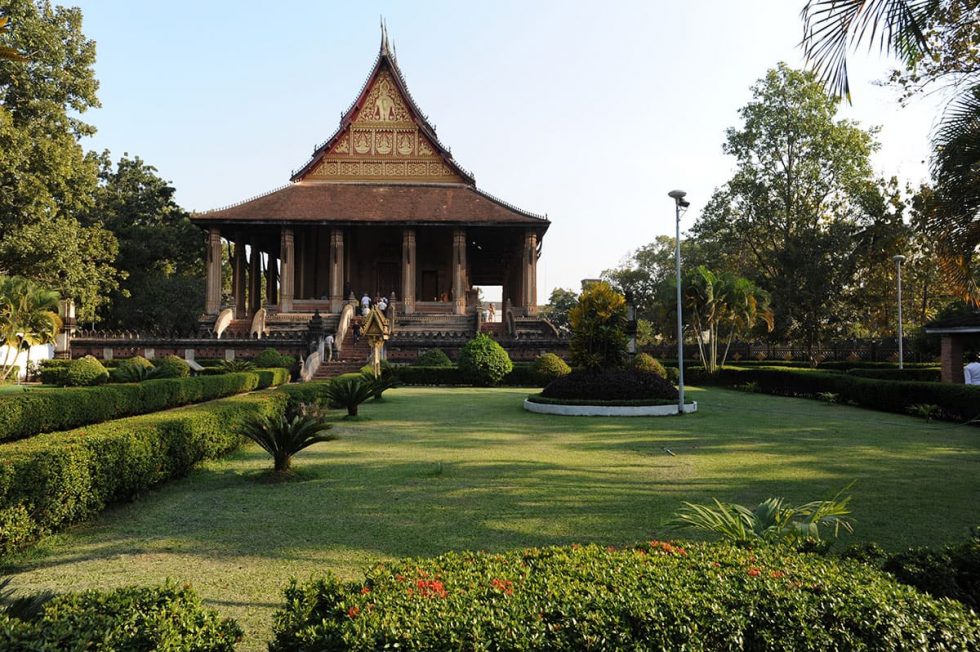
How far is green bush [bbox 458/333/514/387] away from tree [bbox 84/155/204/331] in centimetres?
2358

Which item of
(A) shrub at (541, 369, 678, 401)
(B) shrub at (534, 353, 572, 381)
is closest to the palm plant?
(A) shrub at (541, 369, 678, 401)

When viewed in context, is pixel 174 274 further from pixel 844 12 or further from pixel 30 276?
pixel 844 12

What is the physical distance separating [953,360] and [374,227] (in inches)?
1025

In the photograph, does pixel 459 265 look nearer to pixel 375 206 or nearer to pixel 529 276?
pixel 529 276

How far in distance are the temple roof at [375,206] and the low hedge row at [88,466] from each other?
970 inches

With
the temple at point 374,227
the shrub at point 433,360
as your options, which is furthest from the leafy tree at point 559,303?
the shrub at point 433,360

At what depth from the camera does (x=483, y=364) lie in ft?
69.4

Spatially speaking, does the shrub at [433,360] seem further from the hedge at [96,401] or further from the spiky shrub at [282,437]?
the spiky shrub at [282,437]

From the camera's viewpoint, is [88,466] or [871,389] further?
[871,389]

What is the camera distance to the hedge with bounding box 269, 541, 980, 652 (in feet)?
7.57

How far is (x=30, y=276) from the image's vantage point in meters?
28.0

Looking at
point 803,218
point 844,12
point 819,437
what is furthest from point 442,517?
point 803,218

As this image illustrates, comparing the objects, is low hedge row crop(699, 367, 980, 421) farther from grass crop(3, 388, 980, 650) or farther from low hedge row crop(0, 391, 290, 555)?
low hedge row crop(0, 391, 290, 555)

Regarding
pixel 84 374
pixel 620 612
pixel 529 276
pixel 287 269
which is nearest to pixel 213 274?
pixel 287 269
